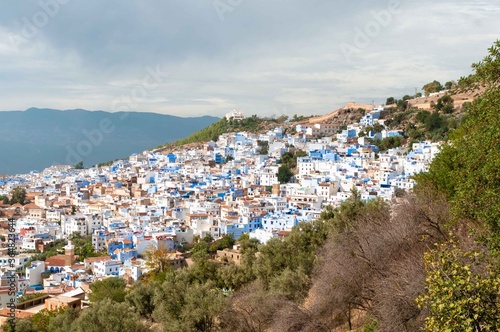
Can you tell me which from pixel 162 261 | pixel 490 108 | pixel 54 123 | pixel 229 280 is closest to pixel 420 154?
pixel 162 261

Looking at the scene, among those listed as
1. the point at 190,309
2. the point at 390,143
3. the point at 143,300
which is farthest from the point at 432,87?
the point at 190,309

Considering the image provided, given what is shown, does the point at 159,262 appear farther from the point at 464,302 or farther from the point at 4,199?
the point at 4,199

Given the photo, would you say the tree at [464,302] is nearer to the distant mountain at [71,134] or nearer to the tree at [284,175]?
the tree at [284,175]

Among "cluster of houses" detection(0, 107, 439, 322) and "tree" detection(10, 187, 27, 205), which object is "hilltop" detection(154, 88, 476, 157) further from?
"tree" detection(10, 187, 27, 205)

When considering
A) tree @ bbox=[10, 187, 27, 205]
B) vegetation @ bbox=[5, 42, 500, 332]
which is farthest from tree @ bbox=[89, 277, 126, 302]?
tree @ bbox=[10, 187, 27, 205]

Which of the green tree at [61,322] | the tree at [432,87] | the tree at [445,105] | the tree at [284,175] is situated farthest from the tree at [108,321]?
the tree at [432,87]

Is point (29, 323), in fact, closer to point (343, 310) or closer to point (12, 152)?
point (343, 310)
